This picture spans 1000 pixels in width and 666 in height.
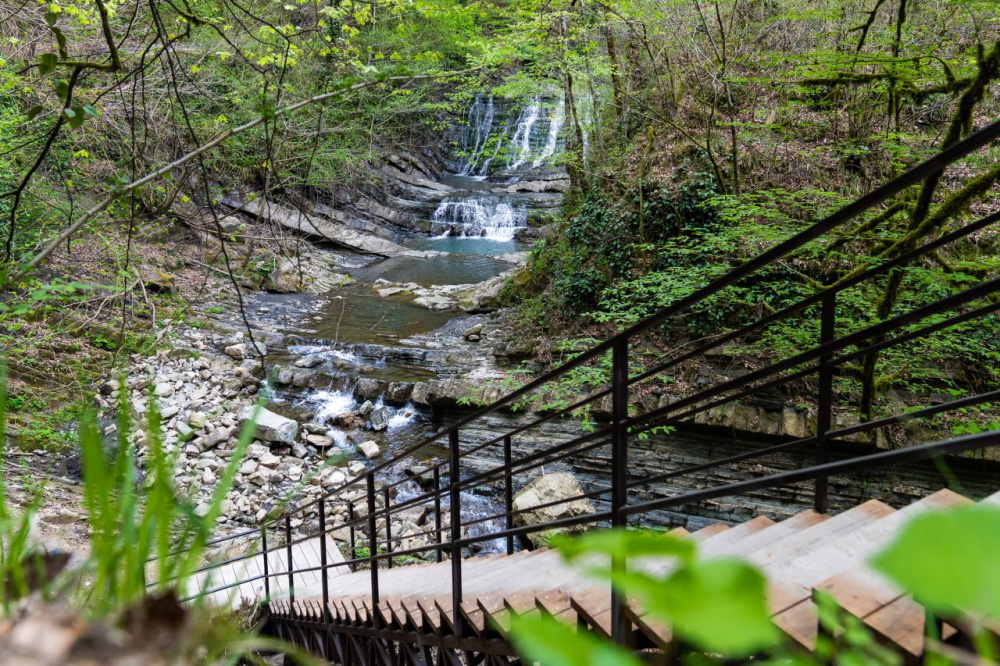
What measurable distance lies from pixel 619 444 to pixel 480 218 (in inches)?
743

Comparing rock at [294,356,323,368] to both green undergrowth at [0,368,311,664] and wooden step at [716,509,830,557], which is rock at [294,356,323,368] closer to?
wooden step at [716,509,830,557]

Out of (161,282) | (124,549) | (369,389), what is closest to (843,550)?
(124,549)

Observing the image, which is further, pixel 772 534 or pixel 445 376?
pixel 445 376

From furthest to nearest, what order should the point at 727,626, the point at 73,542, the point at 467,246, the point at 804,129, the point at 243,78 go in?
the point at 467,246
the point at 243,78
the point at 804,129
the point at 73,542
the point at 727,626

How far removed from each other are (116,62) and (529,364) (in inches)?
292

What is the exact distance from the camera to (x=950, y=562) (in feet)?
0.98

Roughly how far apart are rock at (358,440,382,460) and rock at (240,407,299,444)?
1086 millimetres

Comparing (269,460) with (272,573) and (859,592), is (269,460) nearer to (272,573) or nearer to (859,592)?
(272,573)

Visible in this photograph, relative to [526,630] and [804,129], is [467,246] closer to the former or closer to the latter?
[804,129]

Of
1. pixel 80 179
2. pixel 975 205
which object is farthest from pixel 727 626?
pixel 80 179

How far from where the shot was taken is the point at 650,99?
975 centimetres

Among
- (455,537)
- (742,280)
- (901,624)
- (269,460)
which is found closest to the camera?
(901,624)

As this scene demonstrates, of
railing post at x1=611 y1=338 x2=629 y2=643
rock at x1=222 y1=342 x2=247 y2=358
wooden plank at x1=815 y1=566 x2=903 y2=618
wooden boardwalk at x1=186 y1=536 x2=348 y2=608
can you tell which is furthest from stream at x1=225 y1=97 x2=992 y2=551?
wooden plank at x1=815 y1=566 x2=903 y2=618

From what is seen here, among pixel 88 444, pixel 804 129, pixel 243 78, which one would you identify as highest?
pixel 243 78
